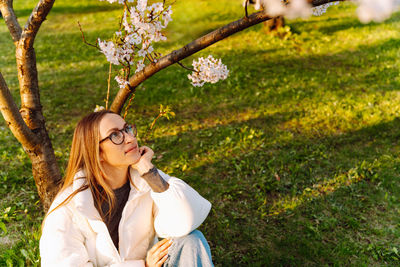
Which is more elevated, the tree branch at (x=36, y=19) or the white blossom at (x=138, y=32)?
the tree branch at (x=36, y=19)

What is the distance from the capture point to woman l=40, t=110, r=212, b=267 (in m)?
2.25

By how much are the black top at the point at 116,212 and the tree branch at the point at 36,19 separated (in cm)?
164

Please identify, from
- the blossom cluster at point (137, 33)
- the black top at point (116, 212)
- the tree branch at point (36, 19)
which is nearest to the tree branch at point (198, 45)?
the blossom cluster at point (137, 33)

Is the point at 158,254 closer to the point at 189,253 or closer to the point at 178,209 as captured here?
the point at 189,253

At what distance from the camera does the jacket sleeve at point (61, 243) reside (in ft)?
6.75

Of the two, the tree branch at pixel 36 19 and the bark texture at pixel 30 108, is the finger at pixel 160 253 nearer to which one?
the bark texture at pixel 30 108

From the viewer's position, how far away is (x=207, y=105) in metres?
6.46

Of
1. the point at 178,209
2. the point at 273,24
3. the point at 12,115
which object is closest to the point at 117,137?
the point at 178,209

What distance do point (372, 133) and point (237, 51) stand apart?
4490mm

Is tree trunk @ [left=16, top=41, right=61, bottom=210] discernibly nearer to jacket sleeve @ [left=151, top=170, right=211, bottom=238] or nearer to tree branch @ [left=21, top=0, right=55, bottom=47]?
tree branch @ [left=21, top=0, right=55, bottom=47]

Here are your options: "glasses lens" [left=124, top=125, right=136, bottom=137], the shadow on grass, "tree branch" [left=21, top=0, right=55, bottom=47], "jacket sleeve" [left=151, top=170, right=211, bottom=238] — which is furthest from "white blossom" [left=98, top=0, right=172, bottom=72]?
the shadow on grass

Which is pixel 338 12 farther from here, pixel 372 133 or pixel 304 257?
pixel 304 257

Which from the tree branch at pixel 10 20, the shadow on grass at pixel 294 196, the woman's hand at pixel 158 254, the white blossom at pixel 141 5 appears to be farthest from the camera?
the shadow on grass at pixel 294 196

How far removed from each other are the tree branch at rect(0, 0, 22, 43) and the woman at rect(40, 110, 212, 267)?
1474 millimetres
